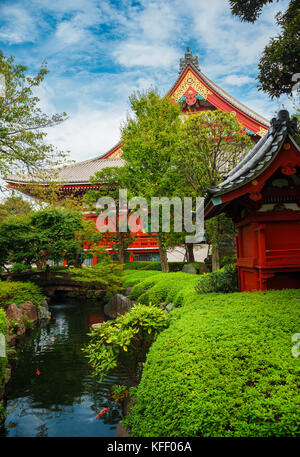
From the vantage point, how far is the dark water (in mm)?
4633

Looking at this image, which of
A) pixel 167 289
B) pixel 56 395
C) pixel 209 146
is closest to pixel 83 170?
pixel 209 146

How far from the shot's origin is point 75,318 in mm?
12539

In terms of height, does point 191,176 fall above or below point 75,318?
above

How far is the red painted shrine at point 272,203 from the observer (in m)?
5.39

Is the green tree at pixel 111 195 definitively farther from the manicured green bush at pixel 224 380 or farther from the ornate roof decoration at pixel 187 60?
the manicured green bush at pixel 224 380

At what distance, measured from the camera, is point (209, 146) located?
1334cm

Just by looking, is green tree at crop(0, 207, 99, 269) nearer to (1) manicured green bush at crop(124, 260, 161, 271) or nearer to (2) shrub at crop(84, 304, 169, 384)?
(1) manicured green bush at crop(124, 260, 161, 271)

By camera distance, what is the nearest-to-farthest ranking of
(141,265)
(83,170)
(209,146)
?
(209,146) < (141,265) < (83,170)

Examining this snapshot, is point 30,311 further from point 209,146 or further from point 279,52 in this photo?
point 279,52

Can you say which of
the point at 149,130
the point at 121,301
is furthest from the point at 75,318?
the point at 149,130

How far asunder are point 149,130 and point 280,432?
44.3ft

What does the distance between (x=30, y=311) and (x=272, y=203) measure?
30.4ft

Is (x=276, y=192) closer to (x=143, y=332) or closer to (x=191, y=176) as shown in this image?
(x=143, y=332)

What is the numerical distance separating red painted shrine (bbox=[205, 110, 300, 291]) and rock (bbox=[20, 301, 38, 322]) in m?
8.16
